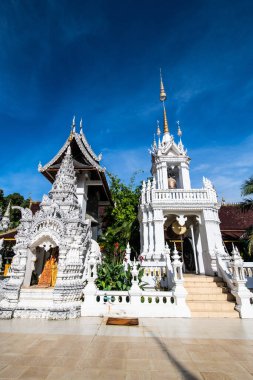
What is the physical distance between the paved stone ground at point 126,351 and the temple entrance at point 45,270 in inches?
78.4

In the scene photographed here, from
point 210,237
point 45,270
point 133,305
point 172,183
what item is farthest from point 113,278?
point 172,183

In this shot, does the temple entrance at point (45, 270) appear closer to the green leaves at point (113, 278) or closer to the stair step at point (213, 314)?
the green leaves at point (113, 278)

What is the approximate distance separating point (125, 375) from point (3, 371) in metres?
1.86

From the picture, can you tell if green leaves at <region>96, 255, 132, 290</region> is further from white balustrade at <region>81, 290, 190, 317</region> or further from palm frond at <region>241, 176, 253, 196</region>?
palm frond at <region>241, 176, 253, 196</region>

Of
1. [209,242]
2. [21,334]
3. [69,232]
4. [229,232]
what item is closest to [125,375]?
[21,334]

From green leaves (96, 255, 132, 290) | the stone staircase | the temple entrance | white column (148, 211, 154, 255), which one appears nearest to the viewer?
the stone staircase

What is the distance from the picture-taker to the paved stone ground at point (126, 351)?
2.92 metres

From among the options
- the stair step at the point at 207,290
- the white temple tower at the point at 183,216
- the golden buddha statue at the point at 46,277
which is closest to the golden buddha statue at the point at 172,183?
the white temple tower at the point at 183,216

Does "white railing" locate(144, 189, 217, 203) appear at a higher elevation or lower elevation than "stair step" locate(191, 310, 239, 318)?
higher

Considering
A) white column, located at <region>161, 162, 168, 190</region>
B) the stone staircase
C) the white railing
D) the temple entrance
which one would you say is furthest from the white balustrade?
white column, located at <region>161, 162, 168, 190</region>

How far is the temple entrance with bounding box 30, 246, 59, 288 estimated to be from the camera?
24.7 feet

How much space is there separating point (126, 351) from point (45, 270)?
17.2ft

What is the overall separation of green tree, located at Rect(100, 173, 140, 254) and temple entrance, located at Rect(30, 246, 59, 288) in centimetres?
530

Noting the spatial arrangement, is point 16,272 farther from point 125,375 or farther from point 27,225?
point 125,375
